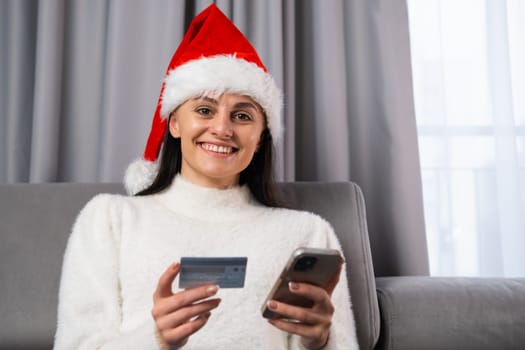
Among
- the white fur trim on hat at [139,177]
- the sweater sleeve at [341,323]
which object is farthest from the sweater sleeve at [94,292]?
the sweater sleeve at [341,323]

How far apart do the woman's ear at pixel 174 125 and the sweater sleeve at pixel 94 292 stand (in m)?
0.25

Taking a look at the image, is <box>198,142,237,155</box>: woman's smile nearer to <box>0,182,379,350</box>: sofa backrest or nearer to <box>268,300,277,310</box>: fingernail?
<box>0,182,379,350</box>: sofa backrest

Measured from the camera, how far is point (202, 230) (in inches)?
43.0

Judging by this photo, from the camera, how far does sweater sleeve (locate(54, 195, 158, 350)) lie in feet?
2.96

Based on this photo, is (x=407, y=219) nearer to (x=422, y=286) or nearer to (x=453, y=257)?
(x=453, y=257)

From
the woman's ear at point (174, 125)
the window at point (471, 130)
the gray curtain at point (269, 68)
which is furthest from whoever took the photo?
the window at point (471, 130)

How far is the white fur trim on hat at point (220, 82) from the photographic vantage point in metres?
1.13

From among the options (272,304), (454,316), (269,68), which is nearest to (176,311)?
(272,304)

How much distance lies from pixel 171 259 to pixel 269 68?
0.76m

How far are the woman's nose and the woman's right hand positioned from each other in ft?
1.34

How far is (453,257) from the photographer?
1.66 meters

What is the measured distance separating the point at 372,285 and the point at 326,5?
95 centimetres

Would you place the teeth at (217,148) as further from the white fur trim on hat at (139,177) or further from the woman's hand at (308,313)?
the woman's hand at (308,313)

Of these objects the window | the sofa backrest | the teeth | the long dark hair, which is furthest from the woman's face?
the window
